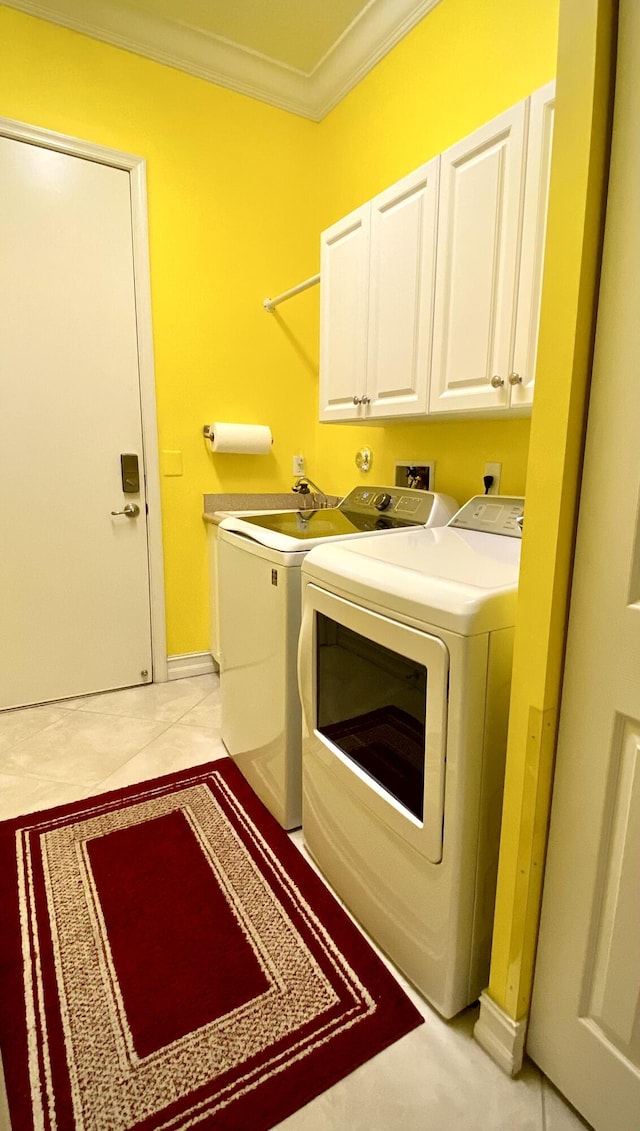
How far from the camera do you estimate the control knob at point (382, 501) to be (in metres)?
2.05

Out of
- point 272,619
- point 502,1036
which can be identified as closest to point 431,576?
point 272,619

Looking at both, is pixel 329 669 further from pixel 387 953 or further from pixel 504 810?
pixel 387 953

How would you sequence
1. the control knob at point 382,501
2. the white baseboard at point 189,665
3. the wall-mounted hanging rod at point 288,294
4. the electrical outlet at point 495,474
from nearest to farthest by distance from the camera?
the electrical outlet at point 495,474 < the control knob at point 382,501 < the wall-mounted hanging rod at point 288,294 < the white baseboard at point 189,665

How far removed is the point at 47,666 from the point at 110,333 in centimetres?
151

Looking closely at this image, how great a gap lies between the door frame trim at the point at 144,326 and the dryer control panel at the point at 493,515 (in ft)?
4.71

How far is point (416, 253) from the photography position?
166 cm

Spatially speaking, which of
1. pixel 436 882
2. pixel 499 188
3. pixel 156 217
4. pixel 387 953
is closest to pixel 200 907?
pixel 387 953

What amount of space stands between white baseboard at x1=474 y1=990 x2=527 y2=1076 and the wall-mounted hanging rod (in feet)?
8.01

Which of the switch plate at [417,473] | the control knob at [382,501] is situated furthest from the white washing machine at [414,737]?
the switch plate at [417,473]

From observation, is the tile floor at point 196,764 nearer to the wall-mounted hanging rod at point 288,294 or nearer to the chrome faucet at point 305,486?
the chrome faucet at point 305,486

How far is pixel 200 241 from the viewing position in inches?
96.7

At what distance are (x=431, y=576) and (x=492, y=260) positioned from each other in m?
0.93

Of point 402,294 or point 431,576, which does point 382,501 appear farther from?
point 431,576

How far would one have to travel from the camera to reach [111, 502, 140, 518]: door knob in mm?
2457
